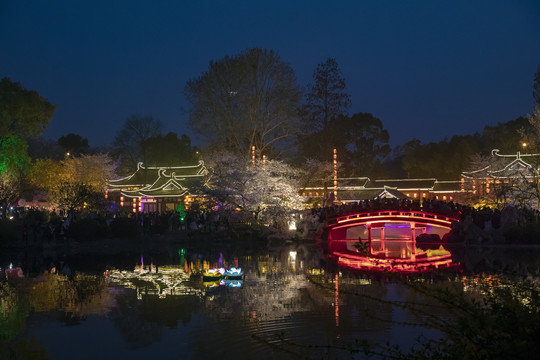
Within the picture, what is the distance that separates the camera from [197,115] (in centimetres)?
3997

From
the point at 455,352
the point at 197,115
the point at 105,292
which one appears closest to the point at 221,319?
the point at 105,292

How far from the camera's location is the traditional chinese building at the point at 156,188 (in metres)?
48.5

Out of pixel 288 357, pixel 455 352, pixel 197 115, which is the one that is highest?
pixel 197 115

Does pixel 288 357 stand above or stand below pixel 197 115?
below

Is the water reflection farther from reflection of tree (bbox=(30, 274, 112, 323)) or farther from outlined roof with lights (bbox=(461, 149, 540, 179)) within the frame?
outlined roof with lights (bbox=(461, 149, 540, 179))

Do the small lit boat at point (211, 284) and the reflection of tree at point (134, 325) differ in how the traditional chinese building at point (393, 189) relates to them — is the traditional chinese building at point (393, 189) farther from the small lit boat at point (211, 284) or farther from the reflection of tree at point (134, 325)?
the reflection of tree at point (134, 325)

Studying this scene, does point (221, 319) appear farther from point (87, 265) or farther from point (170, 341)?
point (87, 265)

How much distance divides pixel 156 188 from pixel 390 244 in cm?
2388

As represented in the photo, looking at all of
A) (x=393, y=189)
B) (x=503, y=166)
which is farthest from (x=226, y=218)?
(x=503, y=166)

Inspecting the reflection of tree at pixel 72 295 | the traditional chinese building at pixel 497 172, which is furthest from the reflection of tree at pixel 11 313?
the traditional chinese building at pixel 497 172

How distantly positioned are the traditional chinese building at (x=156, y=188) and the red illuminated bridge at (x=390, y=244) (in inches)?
620

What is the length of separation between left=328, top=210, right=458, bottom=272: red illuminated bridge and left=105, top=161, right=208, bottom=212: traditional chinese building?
51.6 ft

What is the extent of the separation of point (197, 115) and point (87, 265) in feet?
60.8

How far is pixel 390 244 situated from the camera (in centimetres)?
3147
